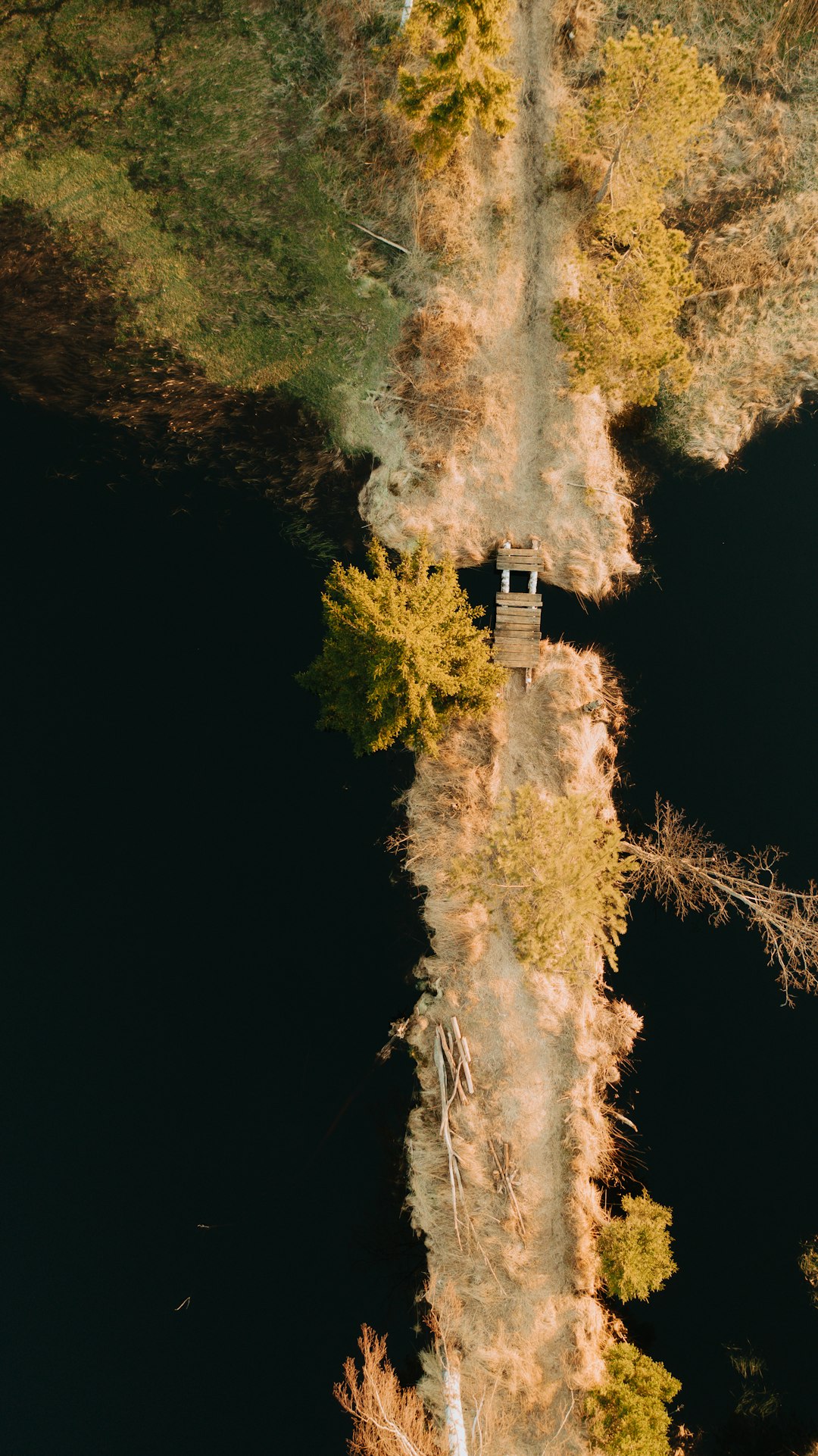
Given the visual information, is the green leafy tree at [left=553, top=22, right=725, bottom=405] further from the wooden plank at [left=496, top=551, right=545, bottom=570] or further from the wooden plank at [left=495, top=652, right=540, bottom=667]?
the wooden plank at [left=495, top=652, right=540, bottom=667]

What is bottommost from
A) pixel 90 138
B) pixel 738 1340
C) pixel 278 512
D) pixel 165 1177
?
pixel 738 1340

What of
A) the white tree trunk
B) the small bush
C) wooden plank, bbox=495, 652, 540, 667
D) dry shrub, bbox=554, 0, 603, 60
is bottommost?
the white tree trunk

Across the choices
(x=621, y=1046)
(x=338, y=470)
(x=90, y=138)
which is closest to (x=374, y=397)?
(x=338, y=470)

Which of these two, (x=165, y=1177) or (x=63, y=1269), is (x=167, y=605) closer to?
(x=165, y=1177)

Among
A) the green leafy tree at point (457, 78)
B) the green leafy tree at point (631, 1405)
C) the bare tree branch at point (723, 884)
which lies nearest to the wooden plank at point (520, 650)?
the bare tree branch at point (723, 884)

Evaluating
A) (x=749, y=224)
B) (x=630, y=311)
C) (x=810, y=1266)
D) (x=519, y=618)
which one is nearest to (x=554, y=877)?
(x=519, y=618)

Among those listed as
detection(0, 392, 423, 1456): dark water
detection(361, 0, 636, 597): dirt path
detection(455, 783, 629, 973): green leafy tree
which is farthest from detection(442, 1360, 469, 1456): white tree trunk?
detection(361, 0, 636, 597): dirt path
